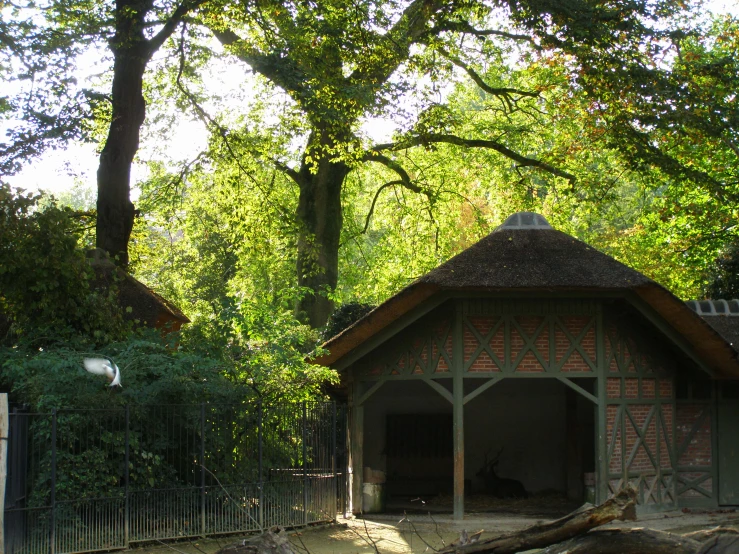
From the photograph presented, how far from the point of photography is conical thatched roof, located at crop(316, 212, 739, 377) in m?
13.7

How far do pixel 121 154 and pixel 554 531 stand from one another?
44.7 feet

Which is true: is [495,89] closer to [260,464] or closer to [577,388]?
[577,388]

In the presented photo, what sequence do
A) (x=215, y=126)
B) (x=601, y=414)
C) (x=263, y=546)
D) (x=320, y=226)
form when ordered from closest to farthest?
(x=263, y=546), (x=601, y=414), (x=215, y=126), (x=320, y=226)

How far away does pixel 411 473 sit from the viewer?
18.7 meters

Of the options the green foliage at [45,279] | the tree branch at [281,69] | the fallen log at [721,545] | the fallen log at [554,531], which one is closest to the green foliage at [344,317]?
the tree branch at [281,69]

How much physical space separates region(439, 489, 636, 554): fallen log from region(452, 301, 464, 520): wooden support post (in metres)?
8.25

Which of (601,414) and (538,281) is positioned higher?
(538,281)

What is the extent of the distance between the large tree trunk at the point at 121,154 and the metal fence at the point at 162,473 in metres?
5.60

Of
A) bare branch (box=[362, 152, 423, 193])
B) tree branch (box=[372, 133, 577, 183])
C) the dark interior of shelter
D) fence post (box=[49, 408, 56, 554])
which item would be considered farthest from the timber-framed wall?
bare branch (box=[362, 152, 423, 193])

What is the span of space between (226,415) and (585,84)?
8936mm

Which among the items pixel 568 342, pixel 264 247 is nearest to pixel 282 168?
pixel 264 247

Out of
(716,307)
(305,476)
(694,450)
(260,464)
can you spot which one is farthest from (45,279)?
(716,307)

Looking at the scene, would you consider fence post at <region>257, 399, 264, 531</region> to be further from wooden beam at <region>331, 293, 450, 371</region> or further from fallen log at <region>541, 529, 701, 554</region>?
fallen log at <region>541, 529, 701, 554</region>

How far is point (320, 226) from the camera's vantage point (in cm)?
2280
